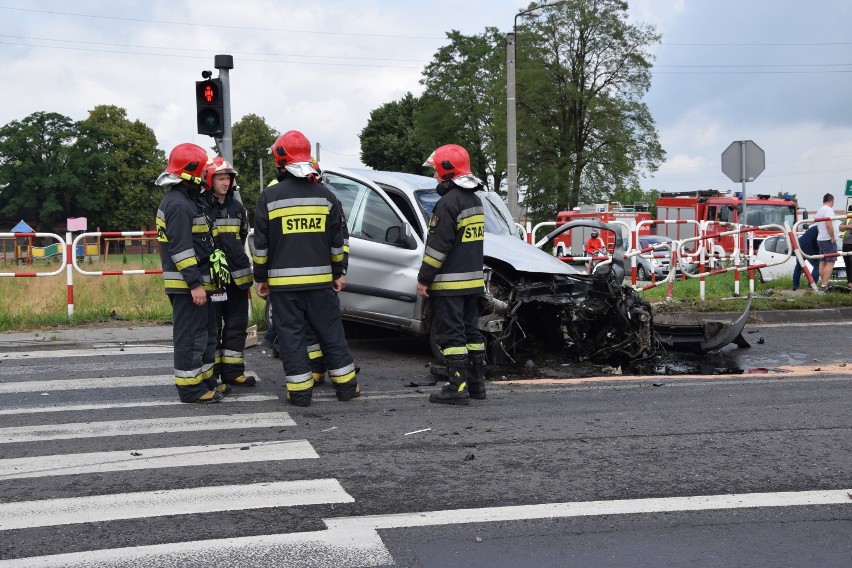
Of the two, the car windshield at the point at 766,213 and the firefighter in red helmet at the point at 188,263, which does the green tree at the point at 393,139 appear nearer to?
the car windshield at the point at 766,213

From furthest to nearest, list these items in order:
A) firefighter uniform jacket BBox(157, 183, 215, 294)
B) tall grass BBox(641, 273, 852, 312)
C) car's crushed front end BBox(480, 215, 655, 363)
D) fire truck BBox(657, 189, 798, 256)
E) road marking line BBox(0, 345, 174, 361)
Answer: fire truck BBox(657, 189, 798, 256)
tall grass BBox(641, 273, 852, 312)
road marking line BBox(0, 345, 174, 361)
car's crushed front end BBox(480, 215, 655, 363)
firefighter uniform jacket BBox(157, 183, 215, 294)

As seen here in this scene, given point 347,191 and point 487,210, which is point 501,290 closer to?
Answer: point 487,210

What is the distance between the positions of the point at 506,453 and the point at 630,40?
154 feet

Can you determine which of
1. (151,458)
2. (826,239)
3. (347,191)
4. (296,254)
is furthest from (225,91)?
(826,239)

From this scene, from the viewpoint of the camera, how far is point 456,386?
7.11m

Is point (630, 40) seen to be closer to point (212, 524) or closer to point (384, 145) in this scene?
point (384, 145)

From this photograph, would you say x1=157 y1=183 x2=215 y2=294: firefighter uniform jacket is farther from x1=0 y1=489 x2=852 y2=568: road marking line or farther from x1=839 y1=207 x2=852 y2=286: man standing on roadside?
x1=839 y1=207 x2=852 y2=286: man standing on roadside

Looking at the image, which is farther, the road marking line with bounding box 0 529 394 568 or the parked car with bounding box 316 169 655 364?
the parked car with bounding box 316 169 655 364

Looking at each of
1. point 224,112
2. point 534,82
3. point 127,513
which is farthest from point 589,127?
point 127,513

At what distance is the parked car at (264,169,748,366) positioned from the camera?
873 cm

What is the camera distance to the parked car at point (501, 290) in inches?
344

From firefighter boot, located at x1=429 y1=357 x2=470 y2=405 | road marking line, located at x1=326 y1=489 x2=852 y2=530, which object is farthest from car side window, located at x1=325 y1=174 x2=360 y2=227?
road marking line, located at x1=326 y1=489 x2=852 y2=530

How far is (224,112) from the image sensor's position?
11.3 meters

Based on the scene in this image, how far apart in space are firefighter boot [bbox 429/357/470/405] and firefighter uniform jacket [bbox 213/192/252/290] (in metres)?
1.82
